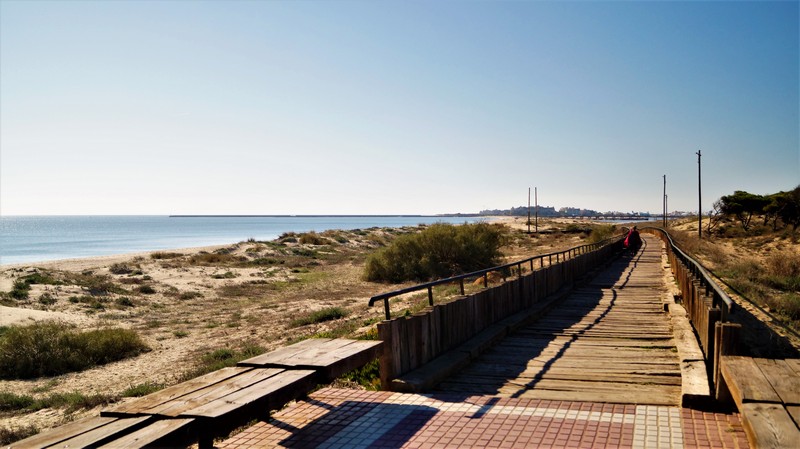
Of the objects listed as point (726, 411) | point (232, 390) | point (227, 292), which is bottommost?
point (227, 292)

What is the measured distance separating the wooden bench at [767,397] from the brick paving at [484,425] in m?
0.51

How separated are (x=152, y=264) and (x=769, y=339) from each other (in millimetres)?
33841

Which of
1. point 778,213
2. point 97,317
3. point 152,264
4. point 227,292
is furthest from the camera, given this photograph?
point 778,213

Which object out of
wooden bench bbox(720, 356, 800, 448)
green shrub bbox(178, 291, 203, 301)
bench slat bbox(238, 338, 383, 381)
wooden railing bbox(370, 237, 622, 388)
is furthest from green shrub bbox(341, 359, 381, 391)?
green shrub bbox(178, 291, 203, 301)

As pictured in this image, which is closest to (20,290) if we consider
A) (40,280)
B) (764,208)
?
(40,280)

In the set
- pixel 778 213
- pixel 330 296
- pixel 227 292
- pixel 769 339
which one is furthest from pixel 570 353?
pixel 778 213

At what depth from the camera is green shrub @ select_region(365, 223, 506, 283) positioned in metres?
28.6

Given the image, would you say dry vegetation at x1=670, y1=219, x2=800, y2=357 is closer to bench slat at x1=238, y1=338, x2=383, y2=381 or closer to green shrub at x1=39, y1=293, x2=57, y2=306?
bench slat at x1=238, y1=338, x2=383, y2=381

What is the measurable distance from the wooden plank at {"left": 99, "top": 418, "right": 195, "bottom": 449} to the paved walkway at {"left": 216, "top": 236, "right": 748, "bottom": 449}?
1.30 m

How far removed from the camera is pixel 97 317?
19.5m

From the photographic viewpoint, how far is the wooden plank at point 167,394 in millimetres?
4141

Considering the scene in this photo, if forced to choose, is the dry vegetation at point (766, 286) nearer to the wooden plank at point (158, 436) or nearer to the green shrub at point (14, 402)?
the wooden plank at point (158, 436)

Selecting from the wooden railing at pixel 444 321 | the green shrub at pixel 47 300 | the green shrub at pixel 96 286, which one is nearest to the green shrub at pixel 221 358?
the wooden railing at pixel 444 321

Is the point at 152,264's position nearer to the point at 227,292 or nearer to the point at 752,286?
the point at 227,292
